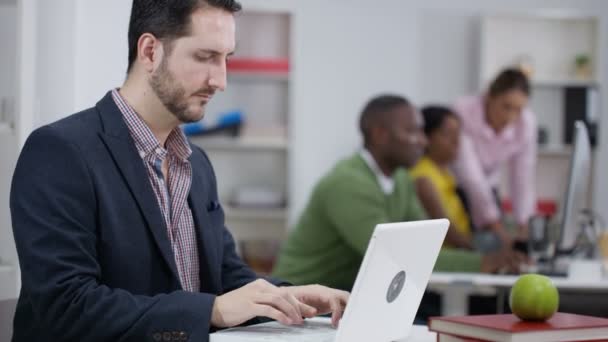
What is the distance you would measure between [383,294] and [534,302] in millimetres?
302

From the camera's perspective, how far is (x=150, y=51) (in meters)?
1.93

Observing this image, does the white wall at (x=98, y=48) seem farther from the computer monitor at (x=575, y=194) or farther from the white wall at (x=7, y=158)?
the computer monitor at (x=575, y=194)

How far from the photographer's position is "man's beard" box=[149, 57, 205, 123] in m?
1.91

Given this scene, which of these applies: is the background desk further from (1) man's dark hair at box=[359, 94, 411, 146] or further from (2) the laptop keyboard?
(1) man's dark hair at box=[359, 94, 411, 146]

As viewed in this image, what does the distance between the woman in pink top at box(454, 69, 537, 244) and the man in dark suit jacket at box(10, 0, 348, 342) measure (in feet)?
12.0

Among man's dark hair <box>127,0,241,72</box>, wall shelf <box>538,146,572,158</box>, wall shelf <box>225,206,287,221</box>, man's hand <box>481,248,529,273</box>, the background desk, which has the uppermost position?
man's dark hair <box>127,0,241,72</box>

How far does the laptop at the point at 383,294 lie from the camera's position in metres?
1.58

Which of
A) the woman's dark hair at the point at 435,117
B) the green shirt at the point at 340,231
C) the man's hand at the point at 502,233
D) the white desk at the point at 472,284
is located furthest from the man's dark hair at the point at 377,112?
the woman's dark hair at the point at 435,117

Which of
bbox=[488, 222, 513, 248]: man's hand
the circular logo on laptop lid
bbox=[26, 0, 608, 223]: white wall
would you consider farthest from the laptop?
bbox=[26, 0, 608, 223]: white wall

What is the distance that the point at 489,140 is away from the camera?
6.12 m

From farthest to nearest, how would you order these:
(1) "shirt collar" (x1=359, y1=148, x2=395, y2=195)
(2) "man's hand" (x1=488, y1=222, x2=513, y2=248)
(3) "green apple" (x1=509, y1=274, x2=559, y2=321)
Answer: (2) "man's hand" (x1=488, y1=222, x2=513, y2=248), (1) "shirt collar" (x1=359, y1=148, x2=395, y2=195), (3) "green apple" (x1=509, y1=274, x2=559, y2=321)

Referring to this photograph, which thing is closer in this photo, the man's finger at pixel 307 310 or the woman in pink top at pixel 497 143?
the man's finger at pixel 307 310

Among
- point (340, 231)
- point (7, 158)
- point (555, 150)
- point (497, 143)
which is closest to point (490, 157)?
point (497, 143)

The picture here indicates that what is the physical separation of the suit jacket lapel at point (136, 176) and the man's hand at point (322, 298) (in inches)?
9.2
